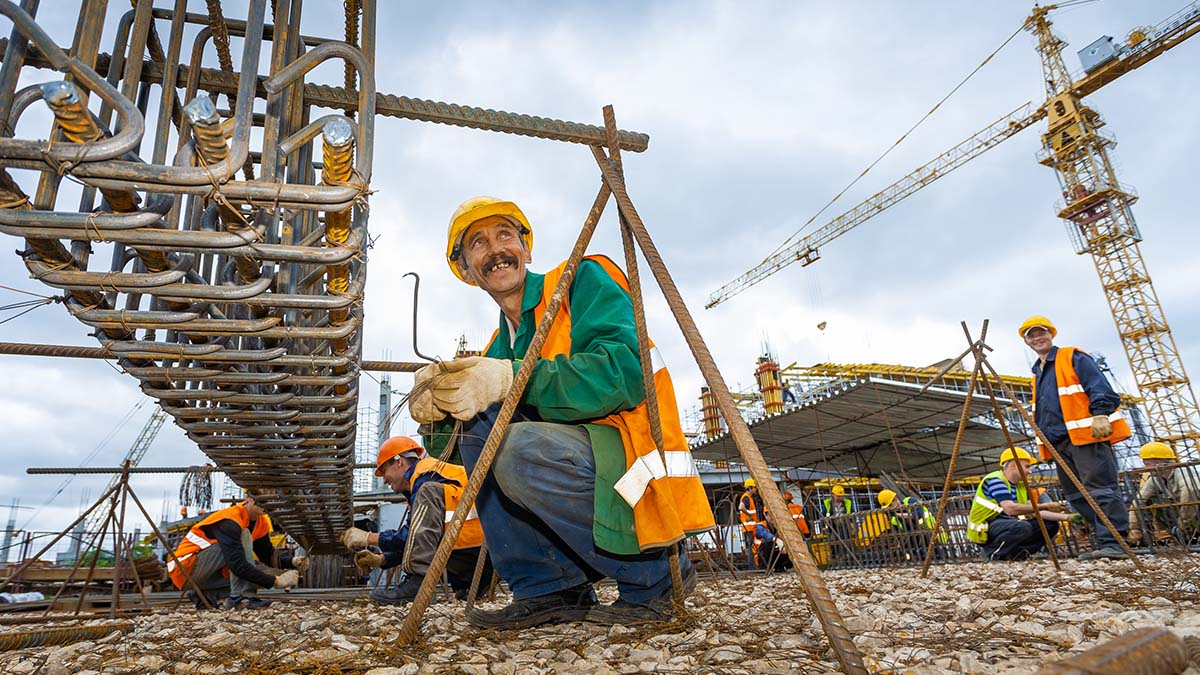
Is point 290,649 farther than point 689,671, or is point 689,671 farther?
point 290,649

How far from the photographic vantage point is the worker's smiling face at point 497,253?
3119mm

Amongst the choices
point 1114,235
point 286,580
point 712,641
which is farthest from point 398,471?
point 1114,235

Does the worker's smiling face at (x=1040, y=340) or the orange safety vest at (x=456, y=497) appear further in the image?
the worker's smiling face at (x=1040, y=340)

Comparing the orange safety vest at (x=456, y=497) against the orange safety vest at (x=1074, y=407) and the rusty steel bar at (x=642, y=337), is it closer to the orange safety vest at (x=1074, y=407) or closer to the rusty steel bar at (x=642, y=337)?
the rusty steel bar at (x=642, y=337)

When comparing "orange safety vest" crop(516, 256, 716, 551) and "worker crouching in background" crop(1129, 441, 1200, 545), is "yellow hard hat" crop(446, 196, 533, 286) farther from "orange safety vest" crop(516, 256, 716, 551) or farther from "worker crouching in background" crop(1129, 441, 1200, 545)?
"worker crouching in background" crop(1129, 441, 1200, 545)

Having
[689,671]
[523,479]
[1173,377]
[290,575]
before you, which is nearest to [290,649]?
[523,479]

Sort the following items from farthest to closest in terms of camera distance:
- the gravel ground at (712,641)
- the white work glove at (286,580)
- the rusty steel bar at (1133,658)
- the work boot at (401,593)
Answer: the white work glove at (286,580), the work boot at (401,593), the gravel ground at (712,641), the rusty steel bar at (1133,658)

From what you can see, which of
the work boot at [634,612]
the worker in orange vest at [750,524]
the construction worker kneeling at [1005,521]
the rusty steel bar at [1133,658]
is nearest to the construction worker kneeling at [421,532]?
the work boot at [634,612]

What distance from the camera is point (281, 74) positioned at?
7.81ft

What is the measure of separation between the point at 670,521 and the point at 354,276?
1.71 m

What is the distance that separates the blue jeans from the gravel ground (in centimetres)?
22

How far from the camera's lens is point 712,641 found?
6.99 ft

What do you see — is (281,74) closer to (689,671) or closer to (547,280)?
(547,280)

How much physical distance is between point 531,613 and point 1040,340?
17.3 feet
